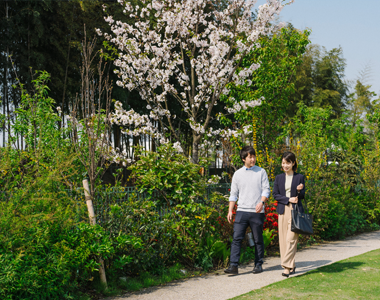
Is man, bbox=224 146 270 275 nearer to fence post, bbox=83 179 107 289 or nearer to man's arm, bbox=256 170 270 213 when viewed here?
man's arm, bbox=256 170 270 213

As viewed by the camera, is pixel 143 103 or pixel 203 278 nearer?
pixel 203 278

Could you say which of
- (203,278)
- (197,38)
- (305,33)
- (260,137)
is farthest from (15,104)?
(203,278)

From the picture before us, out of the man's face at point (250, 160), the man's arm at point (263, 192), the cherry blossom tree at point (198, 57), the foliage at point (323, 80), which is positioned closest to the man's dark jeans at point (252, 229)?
the man's arm at point (263, 192)

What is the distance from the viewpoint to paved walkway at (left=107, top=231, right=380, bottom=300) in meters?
4.61

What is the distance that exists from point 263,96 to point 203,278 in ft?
18.5

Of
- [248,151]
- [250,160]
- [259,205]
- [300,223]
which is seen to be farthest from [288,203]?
[248,151]

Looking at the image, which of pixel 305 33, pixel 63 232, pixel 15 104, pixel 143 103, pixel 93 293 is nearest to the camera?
pixel 63 232

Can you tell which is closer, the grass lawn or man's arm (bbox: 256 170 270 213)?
the grass lawn

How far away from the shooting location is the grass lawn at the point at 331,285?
4434 millimetres

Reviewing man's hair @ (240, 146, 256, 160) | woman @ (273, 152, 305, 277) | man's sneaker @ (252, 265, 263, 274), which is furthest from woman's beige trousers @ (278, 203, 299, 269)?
man's hair @ (240, 146, 256, 160)

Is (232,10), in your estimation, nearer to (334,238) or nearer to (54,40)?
(334,238)

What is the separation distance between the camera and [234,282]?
5145 millimetres

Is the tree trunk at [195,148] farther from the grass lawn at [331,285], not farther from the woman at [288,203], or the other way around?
the grass lawn at [331,285]

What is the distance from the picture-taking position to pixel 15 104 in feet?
48.1
